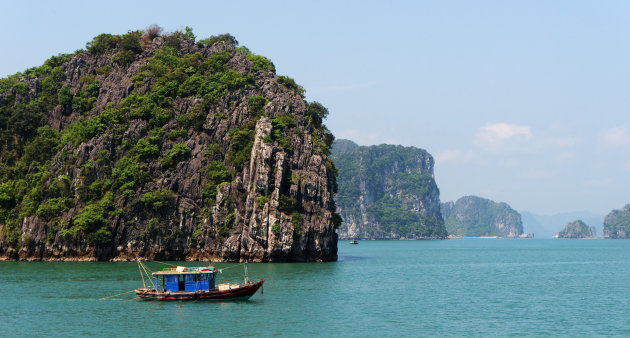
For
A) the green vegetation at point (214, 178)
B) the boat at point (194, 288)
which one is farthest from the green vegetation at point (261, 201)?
the boat at point (194, 288)

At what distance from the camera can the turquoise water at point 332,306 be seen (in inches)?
1689

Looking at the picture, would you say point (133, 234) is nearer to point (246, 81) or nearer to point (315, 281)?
point (246, 81)

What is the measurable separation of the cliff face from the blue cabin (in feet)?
99.5

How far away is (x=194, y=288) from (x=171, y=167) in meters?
45.7

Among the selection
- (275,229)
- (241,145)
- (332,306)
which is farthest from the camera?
(241,145)

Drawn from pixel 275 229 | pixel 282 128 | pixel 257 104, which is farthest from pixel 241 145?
pixel 275 229

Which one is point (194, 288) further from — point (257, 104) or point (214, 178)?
point (257, 104)

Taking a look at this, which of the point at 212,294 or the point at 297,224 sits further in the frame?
the point at 297,224

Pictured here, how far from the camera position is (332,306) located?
51.9 metres

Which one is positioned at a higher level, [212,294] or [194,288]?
[194,288]

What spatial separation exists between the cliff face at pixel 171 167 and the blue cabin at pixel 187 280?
30327 millimetres

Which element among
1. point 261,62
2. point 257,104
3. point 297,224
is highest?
point 261,62

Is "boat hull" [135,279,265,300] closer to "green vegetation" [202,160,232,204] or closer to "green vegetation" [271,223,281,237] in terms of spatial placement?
"green vegetation" [271,223,281,237]

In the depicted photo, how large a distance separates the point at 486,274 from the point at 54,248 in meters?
58.0
